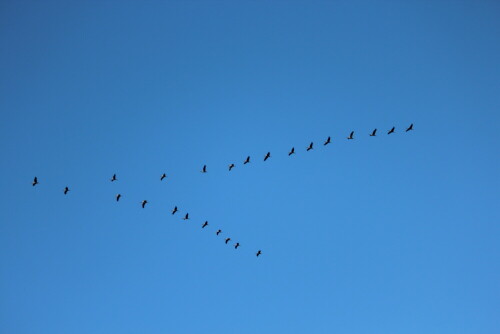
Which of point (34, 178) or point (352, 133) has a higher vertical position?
point (352, 133)

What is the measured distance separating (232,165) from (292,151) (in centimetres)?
661

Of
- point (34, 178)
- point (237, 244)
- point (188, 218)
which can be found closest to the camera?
point (34, 178)

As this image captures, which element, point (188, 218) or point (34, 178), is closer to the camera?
point (34, 178)

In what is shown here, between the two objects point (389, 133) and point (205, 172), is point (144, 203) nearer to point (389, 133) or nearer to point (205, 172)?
point (205, 172)

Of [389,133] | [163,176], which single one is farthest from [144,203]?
[389,133]

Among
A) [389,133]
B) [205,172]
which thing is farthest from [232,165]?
[389,133]

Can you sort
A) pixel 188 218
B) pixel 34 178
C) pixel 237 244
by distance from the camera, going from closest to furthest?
pixel 34 178 → pixel 188 218 → pixel 237 244

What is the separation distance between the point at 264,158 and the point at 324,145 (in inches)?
264

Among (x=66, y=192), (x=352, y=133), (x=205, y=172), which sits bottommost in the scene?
(x=66, y=192)

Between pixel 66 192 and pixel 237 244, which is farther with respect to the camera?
pixel 237 244

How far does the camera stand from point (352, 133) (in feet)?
206

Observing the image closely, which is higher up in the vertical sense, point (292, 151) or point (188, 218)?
point (292, 151)

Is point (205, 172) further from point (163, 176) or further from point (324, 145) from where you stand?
point (324, 145)

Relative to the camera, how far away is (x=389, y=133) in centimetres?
6412
